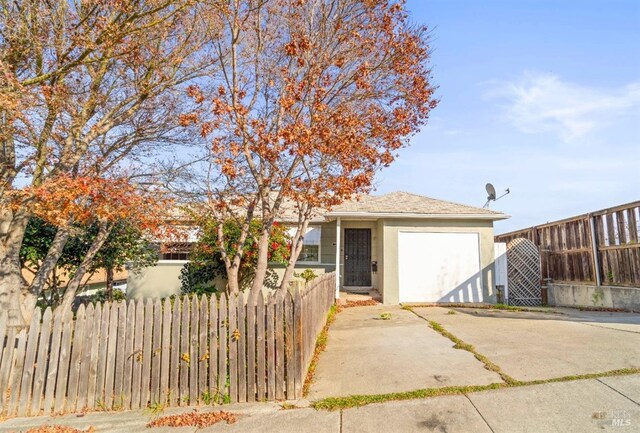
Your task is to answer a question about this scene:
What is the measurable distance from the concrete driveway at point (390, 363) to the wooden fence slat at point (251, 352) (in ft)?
2.44

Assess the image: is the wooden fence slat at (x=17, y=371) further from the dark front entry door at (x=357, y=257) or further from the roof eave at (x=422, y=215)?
the dark front entry door at (x=357, y=257)

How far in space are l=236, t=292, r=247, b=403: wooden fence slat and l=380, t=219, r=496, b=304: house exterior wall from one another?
27.2 feet

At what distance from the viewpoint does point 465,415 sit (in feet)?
11.9

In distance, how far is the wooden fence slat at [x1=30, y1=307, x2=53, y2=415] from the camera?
4.31 metres

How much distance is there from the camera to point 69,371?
440cm

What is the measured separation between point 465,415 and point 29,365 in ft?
17.2

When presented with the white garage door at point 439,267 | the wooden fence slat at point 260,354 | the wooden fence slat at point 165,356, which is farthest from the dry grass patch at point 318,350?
the white garage door at point 439,267

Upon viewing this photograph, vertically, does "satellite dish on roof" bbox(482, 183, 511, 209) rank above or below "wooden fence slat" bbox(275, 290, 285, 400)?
above

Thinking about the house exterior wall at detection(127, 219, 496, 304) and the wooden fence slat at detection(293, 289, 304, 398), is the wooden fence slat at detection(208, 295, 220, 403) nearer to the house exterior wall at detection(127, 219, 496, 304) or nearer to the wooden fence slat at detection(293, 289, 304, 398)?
the wooden fence slat at detection(293, 289, 304, 398)

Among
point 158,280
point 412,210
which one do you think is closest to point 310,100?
point 412,210

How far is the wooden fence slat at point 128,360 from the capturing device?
14.3ft

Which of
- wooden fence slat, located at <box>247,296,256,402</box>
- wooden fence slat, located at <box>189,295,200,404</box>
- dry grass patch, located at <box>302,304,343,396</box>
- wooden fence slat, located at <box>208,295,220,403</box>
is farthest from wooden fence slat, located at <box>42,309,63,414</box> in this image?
dry grass patch, located at <box>302,304,343,396</box>

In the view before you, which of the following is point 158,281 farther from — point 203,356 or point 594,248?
point 594,248

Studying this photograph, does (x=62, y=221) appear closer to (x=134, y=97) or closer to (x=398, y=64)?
(x=134, y=97)
